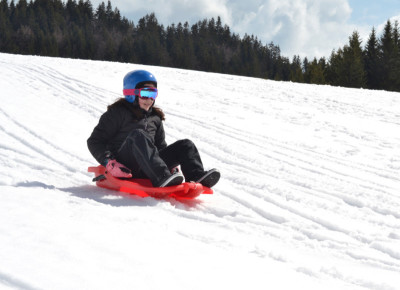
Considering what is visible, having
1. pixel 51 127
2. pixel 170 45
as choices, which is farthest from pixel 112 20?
pixel 51 127

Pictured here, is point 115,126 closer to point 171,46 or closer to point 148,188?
point 148,188

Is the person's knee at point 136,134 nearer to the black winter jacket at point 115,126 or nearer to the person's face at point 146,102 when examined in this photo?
the black winter jacket at point 115,126

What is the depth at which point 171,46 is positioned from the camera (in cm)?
8200

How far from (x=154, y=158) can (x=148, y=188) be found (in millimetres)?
243

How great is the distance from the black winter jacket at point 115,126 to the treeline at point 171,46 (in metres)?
36.3

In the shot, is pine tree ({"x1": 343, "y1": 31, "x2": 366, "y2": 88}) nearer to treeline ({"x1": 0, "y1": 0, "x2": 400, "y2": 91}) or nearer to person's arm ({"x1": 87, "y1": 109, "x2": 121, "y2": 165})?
treeline ({"x1": 0, "y1": 0, "x2": 400, "y2": 91})

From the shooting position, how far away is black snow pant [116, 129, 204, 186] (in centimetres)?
342

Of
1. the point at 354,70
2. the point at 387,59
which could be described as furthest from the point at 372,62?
the point at 354,70

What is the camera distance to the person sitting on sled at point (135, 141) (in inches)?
139

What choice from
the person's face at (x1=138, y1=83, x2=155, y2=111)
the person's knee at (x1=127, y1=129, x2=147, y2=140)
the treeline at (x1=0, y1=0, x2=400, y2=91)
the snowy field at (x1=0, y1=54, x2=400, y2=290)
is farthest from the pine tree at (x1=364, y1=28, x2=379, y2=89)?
the person's knee at (x1=127, y1=129, x2=147, y2=140)

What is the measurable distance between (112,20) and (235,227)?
94967 millimetres

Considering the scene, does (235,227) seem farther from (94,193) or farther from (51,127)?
(51,127)

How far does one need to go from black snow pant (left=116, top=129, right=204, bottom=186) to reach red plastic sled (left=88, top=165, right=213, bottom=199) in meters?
0.07

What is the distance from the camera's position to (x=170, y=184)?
338 centimetres
